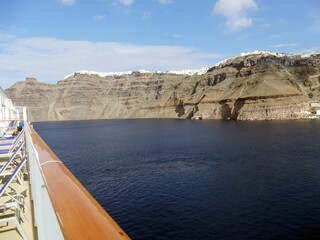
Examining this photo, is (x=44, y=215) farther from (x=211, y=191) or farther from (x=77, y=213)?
(x=211, y=191)

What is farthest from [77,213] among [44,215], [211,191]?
[211,191]

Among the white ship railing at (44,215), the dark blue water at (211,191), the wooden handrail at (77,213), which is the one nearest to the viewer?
the wooden handrail at (77,213)

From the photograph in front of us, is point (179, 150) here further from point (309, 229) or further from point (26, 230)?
point (26, 230)

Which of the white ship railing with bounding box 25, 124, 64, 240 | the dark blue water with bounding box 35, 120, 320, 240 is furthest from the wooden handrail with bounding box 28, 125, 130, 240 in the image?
the dark blue water with bounding box 35, 120, 320, 240

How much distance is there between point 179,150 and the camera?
197ft

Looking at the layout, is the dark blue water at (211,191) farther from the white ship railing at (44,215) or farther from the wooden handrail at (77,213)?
the wooden handrail at (77,213)

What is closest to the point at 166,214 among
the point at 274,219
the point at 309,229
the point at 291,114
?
the point at 274,219

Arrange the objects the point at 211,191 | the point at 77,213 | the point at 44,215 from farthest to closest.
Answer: the point at 211,191 < the point at 44,215 < the point at 77,213

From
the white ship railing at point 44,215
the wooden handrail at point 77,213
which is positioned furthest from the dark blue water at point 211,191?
the wooden handrail at point 77,213

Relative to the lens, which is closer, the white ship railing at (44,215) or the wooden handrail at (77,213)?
the wooden handrail at (77,213)

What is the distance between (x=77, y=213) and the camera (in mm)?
1873

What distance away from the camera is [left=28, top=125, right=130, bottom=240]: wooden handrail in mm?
1617

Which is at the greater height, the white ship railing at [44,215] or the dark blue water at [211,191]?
the white ship railing at [44,215]

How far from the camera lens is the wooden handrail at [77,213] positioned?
1.62 m
